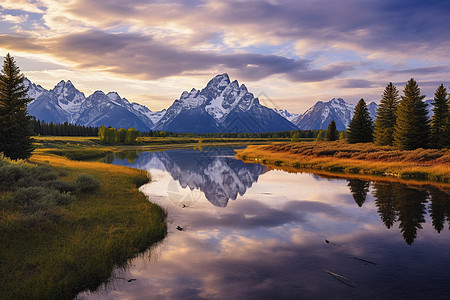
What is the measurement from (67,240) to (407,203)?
26292mm

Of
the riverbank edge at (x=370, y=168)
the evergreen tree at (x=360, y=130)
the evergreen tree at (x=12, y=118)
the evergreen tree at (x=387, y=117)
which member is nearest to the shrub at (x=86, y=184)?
the evergreen tree at (x=12, y=118)

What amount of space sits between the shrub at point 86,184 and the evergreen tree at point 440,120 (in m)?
60.1

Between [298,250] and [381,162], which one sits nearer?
[298,250]

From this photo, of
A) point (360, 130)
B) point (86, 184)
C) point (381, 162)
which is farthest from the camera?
point (360, 130)

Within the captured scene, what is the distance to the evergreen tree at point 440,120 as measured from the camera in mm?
56500

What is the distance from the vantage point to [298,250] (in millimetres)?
16016

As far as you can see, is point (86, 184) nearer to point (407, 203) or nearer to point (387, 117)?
point (407, 203)

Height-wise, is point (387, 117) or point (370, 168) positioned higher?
point (387, 117)

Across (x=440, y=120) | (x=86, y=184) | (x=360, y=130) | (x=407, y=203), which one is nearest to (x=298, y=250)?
(x=407, y=203)

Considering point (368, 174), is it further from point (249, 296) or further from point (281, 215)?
point (249, 296)

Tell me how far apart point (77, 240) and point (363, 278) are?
13.3 metres

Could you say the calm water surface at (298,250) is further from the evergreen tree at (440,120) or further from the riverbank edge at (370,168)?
the evergreen tree at (440,120)

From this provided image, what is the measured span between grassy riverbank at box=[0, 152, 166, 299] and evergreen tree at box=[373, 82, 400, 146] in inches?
2668

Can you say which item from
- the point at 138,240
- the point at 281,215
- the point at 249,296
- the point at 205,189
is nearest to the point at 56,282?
the point at 138,240
